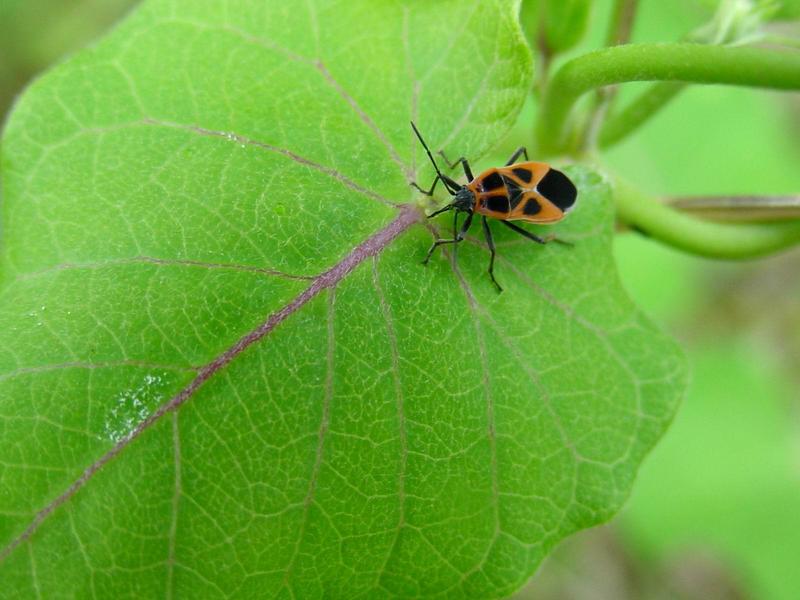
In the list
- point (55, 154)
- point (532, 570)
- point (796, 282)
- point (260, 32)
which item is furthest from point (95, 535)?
point (796, 282)

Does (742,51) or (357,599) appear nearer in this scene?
(742,51)

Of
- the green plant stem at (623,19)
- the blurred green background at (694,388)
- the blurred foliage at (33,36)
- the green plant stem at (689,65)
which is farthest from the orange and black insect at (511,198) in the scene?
the blurred foliage at (33,36)

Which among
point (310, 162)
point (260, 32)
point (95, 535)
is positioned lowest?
point (95, 535)

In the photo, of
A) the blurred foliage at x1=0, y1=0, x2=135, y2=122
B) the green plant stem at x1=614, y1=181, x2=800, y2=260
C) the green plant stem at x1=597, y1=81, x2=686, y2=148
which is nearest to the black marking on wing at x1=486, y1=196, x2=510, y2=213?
the green plant stem at x1=614, y1=181, x2=800, y2=260

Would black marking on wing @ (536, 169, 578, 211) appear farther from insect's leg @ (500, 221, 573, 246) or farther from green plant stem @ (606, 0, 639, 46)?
green plant stem @ (606, 0, 639, 46)

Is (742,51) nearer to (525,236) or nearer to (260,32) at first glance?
(525,236)

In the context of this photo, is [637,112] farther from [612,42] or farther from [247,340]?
[247,340]

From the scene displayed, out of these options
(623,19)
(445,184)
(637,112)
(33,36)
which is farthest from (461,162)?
(33,36)
